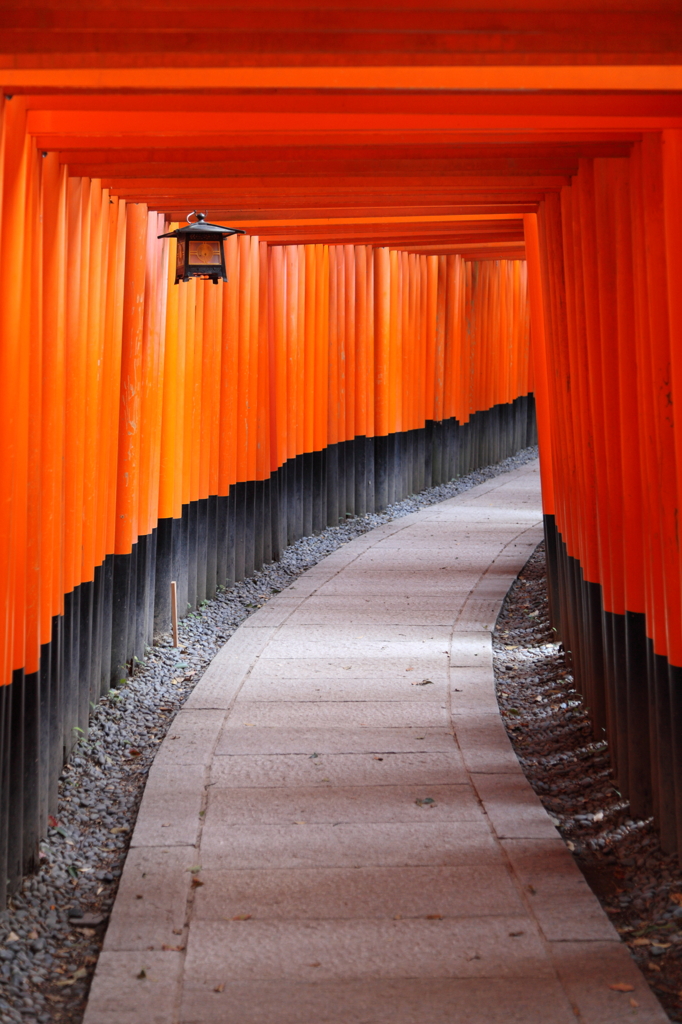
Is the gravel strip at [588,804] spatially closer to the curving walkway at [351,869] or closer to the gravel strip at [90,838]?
the curving walkway at [351,869]

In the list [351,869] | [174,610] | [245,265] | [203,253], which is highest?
[245,265]

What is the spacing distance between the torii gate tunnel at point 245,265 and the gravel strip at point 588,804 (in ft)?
0.54

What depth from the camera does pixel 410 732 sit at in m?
6.10

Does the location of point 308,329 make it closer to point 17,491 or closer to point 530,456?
point 17,491

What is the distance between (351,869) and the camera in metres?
4.44

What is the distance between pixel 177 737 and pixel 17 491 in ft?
7.10

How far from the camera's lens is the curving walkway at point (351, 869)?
3500 millimetres

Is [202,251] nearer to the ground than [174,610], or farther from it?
farther from it

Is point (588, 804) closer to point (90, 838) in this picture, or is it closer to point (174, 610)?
point (90, 838)

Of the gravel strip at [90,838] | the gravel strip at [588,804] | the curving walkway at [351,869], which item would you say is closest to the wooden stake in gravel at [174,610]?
the gravel strip at [90,838]

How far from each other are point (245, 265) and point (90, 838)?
6.14 m

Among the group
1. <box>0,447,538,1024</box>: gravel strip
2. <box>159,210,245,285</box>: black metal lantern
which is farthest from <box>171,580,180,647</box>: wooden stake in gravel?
<box>159,210,245,285</box>: black metal lantern

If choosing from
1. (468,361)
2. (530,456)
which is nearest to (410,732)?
(468,361)

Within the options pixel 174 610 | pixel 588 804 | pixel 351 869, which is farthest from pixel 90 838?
pixel 174 610
